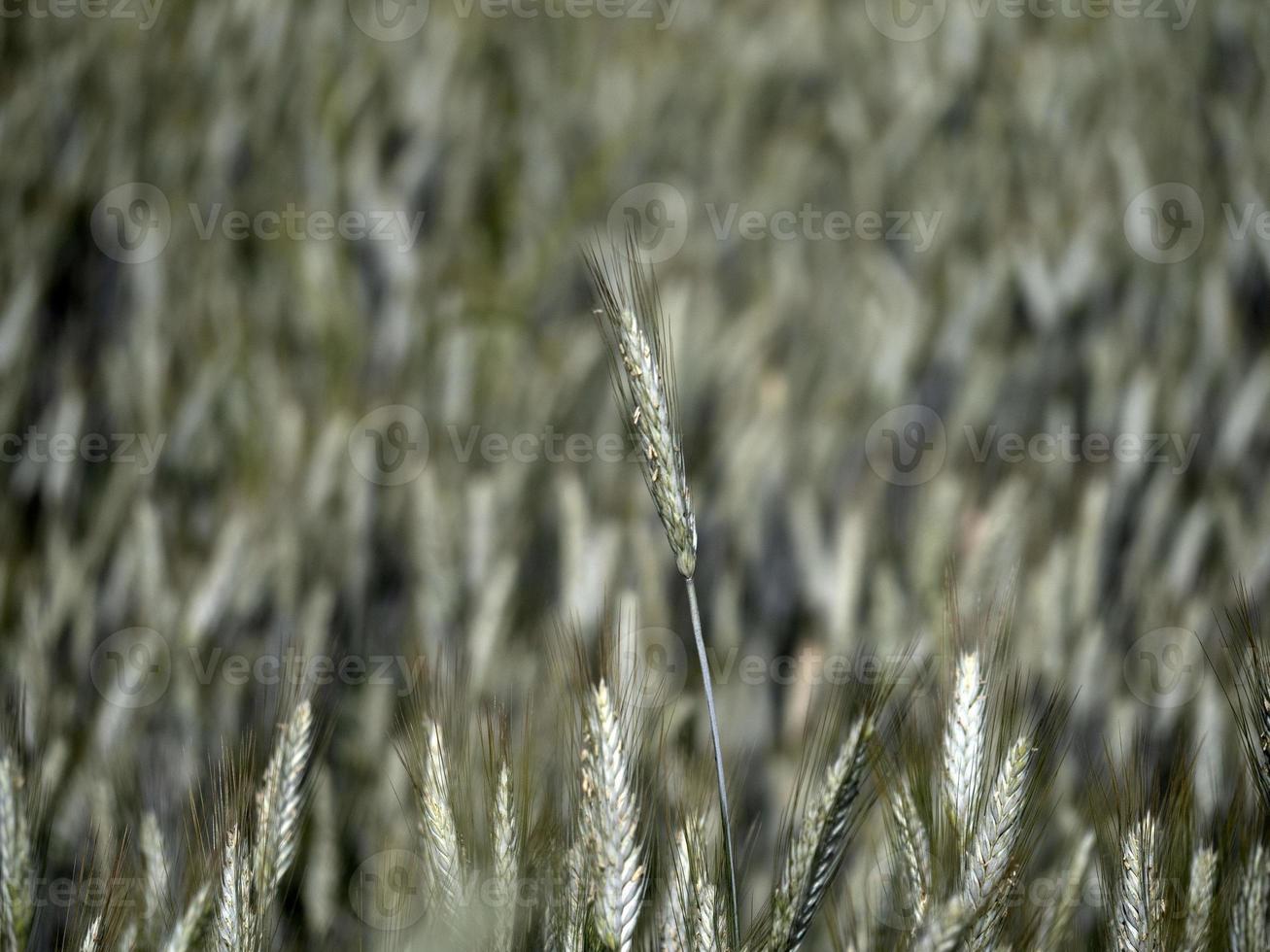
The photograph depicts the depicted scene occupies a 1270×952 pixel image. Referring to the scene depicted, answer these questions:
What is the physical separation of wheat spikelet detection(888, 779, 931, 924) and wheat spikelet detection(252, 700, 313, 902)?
0.34 m

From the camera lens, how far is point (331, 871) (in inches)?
27.4

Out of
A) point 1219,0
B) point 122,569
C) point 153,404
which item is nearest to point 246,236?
point 153,404

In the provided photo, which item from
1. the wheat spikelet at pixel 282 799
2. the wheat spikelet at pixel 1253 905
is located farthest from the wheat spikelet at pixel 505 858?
the wheat spikelet at pixel 1253 905

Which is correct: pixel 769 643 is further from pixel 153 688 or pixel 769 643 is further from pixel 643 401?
pixel 153 688

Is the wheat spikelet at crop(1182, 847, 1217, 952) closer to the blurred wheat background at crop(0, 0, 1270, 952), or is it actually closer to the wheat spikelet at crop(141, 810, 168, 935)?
the blurred wheat background at crop(0, 0, 1270, 952)

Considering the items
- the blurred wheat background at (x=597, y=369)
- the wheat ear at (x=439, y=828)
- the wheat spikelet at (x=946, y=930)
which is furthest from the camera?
the blurred wheat background at (x=597, y=369)

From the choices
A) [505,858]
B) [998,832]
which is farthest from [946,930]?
[505,858]

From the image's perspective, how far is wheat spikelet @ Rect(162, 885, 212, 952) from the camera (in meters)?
0.51

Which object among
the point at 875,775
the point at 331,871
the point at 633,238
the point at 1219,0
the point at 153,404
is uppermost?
the point at 1219,0

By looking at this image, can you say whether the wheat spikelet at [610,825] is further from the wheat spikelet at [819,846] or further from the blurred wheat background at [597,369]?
the blurred wheat background at [597,369]

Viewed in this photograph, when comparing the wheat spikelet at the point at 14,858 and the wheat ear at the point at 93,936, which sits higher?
the wheat spikelet at the point at 14,858

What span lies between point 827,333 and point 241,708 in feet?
1.87

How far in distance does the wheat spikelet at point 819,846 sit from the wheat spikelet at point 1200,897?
0.18 metres

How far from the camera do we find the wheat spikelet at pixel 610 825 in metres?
0.41
